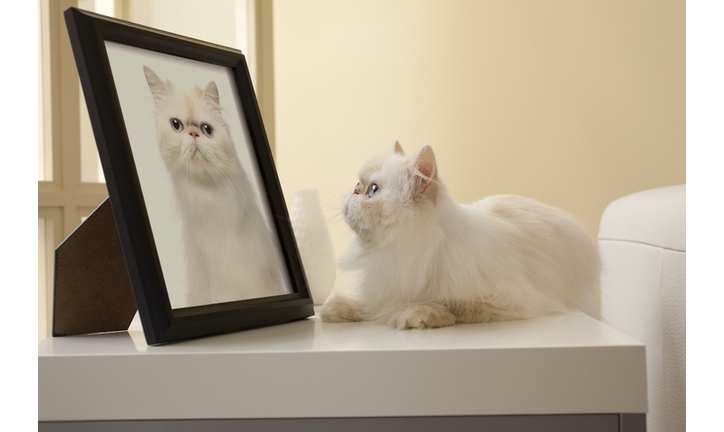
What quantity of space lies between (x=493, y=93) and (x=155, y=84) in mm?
1776

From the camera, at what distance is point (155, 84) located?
720 mm

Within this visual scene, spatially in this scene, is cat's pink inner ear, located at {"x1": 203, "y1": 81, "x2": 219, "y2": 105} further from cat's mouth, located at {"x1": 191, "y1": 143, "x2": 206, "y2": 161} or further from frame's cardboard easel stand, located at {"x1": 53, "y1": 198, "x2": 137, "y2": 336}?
frame's cardboard easel stand, located at {"x1": 53, "y1": 198, "x2": 137, "y2": 336}

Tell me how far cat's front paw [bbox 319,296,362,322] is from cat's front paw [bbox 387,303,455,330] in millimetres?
83

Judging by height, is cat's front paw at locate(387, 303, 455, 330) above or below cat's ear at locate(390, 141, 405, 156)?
below

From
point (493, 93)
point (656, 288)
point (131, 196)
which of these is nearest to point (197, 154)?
point (131, 196)

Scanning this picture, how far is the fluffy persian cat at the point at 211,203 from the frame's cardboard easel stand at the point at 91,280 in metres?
0.12

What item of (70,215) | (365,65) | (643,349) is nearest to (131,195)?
(643,349)

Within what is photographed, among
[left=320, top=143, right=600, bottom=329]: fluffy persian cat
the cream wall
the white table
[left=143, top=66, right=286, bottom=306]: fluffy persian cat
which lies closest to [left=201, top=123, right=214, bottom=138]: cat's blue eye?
[left=143, top=66, right=286, bottom=306]: fluffy persian cat

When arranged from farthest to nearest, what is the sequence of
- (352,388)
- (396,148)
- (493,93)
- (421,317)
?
1. (493,93)
2. (396,148)
3. (421,317)
4. (352,388)

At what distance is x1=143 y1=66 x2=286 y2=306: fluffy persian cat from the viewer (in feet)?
2.30

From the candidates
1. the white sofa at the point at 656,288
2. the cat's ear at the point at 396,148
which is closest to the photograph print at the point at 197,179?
the cat's ear at the point at 396,148

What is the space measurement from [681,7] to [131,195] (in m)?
2.23

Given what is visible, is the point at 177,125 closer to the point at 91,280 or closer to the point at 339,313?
the point at 91,280

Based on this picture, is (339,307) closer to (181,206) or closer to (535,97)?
(181,206)
